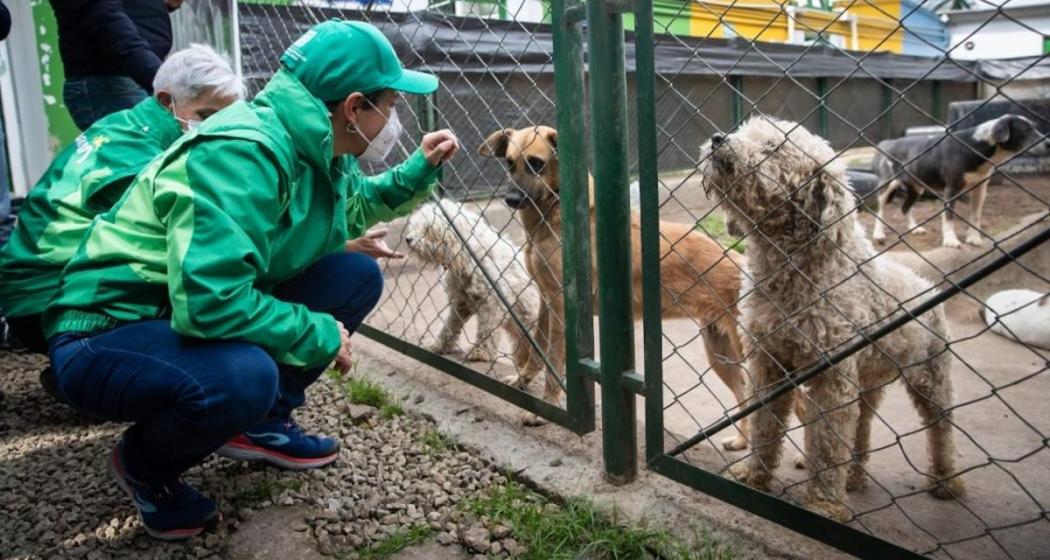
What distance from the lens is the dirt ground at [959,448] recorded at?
7.70 feet

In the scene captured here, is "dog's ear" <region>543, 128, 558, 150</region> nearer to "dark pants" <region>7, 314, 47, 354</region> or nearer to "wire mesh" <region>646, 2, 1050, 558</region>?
"wire mesh" <region>646, 2, 1050, 558</region>

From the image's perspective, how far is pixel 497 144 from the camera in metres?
4.09

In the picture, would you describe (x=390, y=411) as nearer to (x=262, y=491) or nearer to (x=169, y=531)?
(x=262, y=491)

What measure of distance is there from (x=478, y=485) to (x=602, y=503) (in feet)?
1.52

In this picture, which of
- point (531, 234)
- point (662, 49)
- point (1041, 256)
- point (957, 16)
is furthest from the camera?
point (957, 16)

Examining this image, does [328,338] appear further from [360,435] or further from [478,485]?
[360,435]

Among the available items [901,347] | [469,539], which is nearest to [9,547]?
[469,539]

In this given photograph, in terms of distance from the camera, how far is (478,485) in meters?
2.70

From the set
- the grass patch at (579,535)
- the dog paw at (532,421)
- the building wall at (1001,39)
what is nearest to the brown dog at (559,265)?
the dog paw at (532,421)

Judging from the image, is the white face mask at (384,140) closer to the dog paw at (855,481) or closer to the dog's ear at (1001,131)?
the dog paw at (855,481)

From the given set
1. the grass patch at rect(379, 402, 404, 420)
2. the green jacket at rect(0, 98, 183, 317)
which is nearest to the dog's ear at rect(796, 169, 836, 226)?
the grass patch at rect(379, 402, 404, 420)

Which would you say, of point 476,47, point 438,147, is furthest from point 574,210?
point 476,47

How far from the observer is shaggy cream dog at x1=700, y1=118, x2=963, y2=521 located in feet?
8.29

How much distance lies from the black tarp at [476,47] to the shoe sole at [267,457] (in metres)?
1.66
